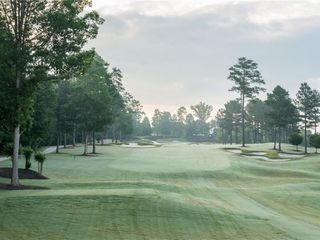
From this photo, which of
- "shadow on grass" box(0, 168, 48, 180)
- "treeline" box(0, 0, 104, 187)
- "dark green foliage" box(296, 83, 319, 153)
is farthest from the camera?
"dark green foliage" box(296, 83, 319, 153)

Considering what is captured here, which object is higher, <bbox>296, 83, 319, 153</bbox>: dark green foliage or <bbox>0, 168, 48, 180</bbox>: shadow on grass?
<bbox>296, 83, 319, 153</bbox>: dark green foliage

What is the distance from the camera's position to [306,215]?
25000 millimetres

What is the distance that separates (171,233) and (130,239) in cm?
182

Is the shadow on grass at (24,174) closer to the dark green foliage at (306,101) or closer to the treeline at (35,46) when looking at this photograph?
the treeline at (35,46)

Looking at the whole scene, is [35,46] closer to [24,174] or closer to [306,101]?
[24,174]

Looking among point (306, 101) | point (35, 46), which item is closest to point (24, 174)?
point (35, 46)

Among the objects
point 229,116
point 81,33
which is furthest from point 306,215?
point 229,116

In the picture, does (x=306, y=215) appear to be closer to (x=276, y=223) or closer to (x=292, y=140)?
(x=276, y=223)

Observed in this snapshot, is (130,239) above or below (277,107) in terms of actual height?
below

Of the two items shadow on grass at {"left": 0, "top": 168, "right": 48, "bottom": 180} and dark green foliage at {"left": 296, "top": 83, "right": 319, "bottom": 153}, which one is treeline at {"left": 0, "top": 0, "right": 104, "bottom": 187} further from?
dark green foliage at {"left": 296, "top": 83, "right": 319, "bottom": 153}

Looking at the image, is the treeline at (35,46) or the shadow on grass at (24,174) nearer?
the treeline at (35,46)

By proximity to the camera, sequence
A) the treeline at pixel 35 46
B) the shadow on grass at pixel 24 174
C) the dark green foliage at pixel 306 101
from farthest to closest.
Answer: the dark green foliage at pixel 306 101
the shadow on grass at pixel 24 174
the treeline at pixel 35 46

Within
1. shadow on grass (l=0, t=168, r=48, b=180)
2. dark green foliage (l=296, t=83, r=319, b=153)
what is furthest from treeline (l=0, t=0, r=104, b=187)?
dark green foliage (l=296, t=83, r=319, b=153)

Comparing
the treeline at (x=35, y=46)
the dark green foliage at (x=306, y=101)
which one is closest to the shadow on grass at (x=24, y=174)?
the treeline at (x=35, y=46)
